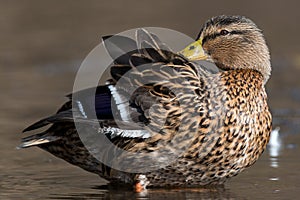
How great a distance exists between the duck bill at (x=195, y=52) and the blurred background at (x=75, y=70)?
3.88 feet

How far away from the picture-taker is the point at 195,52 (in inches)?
336

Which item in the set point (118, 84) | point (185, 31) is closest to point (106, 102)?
point (118, 84)

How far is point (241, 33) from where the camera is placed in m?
8.66

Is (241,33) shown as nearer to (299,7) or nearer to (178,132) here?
(178,132)

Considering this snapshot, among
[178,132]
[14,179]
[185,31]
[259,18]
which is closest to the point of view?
[178,132]

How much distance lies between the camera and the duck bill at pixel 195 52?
8469 millimetres

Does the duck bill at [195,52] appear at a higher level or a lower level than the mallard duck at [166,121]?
higher

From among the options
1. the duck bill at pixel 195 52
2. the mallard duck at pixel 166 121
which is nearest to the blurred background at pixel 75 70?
the mallard duck at pixel 166 121

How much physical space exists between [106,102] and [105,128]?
25cm

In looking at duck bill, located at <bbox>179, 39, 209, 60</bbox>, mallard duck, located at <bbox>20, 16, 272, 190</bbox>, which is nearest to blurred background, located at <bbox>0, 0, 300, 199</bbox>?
mallard duck, located at <bbox>20, 16, 272, 190</bbox>

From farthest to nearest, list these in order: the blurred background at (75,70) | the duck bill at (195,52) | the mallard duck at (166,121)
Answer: the duck bill at (195,52) < the blurred background at (75,70) < the mallard duck at (166,121)

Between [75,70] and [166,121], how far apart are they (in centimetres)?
730

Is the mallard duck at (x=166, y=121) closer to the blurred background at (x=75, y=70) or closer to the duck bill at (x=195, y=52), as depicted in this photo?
the duck bill at (x=195, y=52)

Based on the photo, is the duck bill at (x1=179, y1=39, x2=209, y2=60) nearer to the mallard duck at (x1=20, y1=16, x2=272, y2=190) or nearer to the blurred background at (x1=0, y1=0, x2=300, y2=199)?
the mallard duck at (x1=20, y1=16, x2=272, y2=190)
